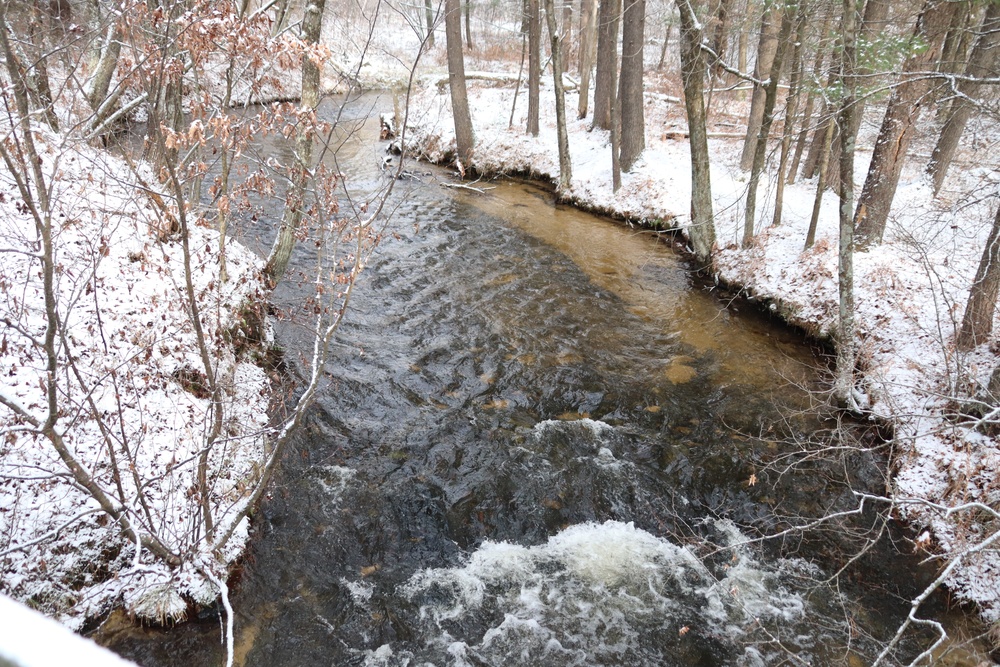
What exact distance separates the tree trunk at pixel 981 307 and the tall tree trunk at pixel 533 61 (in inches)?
526

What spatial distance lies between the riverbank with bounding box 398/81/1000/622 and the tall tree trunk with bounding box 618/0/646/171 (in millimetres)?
460

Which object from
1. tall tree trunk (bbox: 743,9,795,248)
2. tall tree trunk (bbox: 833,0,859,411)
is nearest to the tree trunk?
tall tree trunk (bbox: 833,0,859,411)

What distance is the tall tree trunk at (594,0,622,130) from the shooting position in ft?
50.0

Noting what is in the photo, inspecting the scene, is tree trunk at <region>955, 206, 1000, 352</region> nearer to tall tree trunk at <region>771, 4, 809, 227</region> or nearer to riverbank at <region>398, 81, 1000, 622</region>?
riverbank at <region>398, 81, 1000, 622</region>

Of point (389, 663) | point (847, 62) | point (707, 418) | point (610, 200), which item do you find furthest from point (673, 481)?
point (610, 200)

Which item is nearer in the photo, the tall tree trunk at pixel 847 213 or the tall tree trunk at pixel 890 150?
the tall tree trunk at pixel 847 213

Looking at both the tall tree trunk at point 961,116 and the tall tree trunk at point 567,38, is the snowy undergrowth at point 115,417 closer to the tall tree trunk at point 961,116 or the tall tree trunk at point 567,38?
the tall tree trunk at point 961,116

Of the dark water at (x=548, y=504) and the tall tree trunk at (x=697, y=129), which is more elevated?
the tall tree trunk at (x=697, y=129)

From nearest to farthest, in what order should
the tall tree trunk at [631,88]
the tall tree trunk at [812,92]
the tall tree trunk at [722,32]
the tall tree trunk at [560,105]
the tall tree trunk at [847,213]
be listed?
the tall tree trunk at [847,213] < the tall tree trunk at [812,92] < the tall tree trunk at [722,32] < the tall tree trunk at [560,105] < the tall tree trunk at [631,88]

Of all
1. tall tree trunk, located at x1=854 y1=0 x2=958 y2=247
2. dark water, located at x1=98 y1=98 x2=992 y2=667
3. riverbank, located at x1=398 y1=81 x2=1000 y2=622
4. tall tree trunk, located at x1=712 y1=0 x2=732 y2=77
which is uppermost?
tall tree trunk, located at x1=712 y1=0 x2=732 y2=77

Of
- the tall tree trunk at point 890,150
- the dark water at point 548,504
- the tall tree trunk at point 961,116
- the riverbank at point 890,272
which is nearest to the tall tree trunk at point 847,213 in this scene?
the riverbank at point 890,272

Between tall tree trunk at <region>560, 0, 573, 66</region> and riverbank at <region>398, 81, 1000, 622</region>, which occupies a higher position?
tall tree trunk at <region>560, 0, 573, 66</region>

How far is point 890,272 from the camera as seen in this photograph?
9.20 m

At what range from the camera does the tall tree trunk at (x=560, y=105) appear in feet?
46.0
